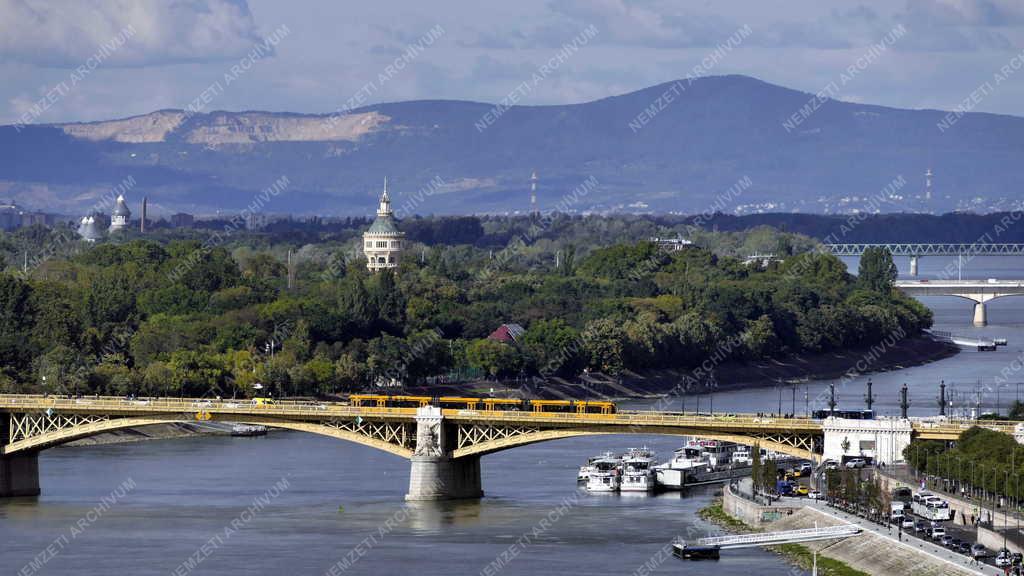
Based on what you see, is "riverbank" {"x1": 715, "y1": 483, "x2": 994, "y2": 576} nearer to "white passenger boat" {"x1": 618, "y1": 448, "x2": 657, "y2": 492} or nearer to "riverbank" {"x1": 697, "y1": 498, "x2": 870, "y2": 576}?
"riverbank" {"x1": 697, "y1": 498, "x2": 870, "y2": 576}

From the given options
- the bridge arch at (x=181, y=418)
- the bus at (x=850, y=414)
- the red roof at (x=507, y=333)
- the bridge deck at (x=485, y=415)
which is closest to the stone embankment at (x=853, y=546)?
the bridge deck at (x=485, y=415)

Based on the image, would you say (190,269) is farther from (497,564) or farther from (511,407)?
(497,564)

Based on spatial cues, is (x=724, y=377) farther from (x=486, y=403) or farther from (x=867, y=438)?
(x=867, y=438)

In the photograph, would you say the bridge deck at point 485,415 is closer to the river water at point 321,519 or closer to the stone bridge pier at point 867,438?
the stone bridge pier at point 867,438

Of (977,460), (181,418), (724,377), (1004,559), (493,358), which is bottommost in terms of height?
(1004,559)

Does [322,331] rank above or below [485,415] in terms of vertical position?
above

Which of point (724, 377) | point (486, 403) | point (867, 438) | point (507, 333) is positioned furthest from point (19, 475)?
point (724, 377)
